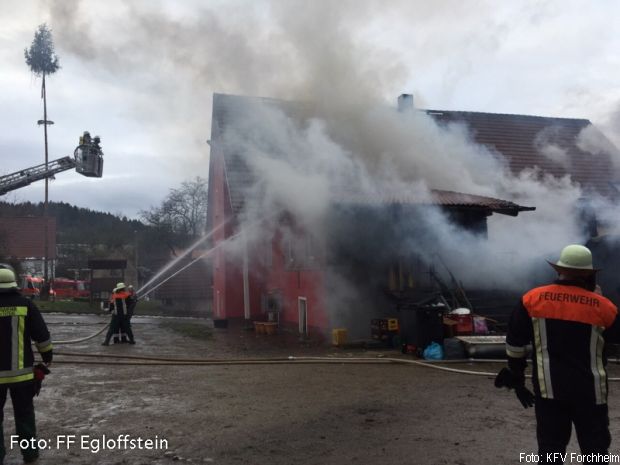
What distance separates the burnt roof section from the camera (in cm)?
1883

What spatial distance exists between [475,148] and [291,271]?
836 cm

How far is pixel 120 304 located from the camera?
13.3m

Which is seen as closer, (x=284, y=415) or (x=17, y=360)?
(x=17, y=360)

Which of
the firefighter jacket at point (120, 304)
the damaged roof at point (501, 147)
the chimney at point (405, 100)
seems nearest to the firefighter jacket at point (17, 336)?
the damaged roof at point (501, 147)

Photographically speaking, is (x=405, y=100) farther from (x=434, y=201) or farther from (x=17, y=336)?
(x=17, y=336)

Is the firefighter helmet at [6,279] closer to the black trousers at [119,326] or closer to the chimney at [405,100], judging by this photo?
the black trousers at [119,326]

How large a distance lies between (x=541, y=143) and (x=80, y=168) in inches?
713

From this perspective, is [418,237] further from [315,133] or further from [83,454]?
[83,454]

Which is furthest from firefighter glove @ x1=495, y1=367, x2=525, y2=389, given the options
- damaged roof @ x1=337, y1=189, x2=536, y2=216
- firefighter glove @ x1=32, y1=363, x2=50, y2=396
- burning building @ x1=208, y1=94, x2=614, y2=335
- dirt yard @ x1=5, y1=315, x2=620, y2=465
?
damaged roof @ x1=337, y1=189, x2=536, y2=216

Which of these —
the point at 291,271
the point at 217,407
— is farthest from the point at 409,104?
the point at 217,407

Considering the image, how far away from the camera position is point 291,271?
1582 cm

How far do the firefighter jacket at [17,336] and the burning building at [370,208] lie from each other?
8.60m

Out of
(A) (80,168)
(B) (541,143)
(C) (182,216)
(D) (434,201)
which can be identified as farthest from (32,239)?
(D) (434,201)

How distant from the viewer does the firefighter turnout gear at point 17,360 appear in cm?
433
